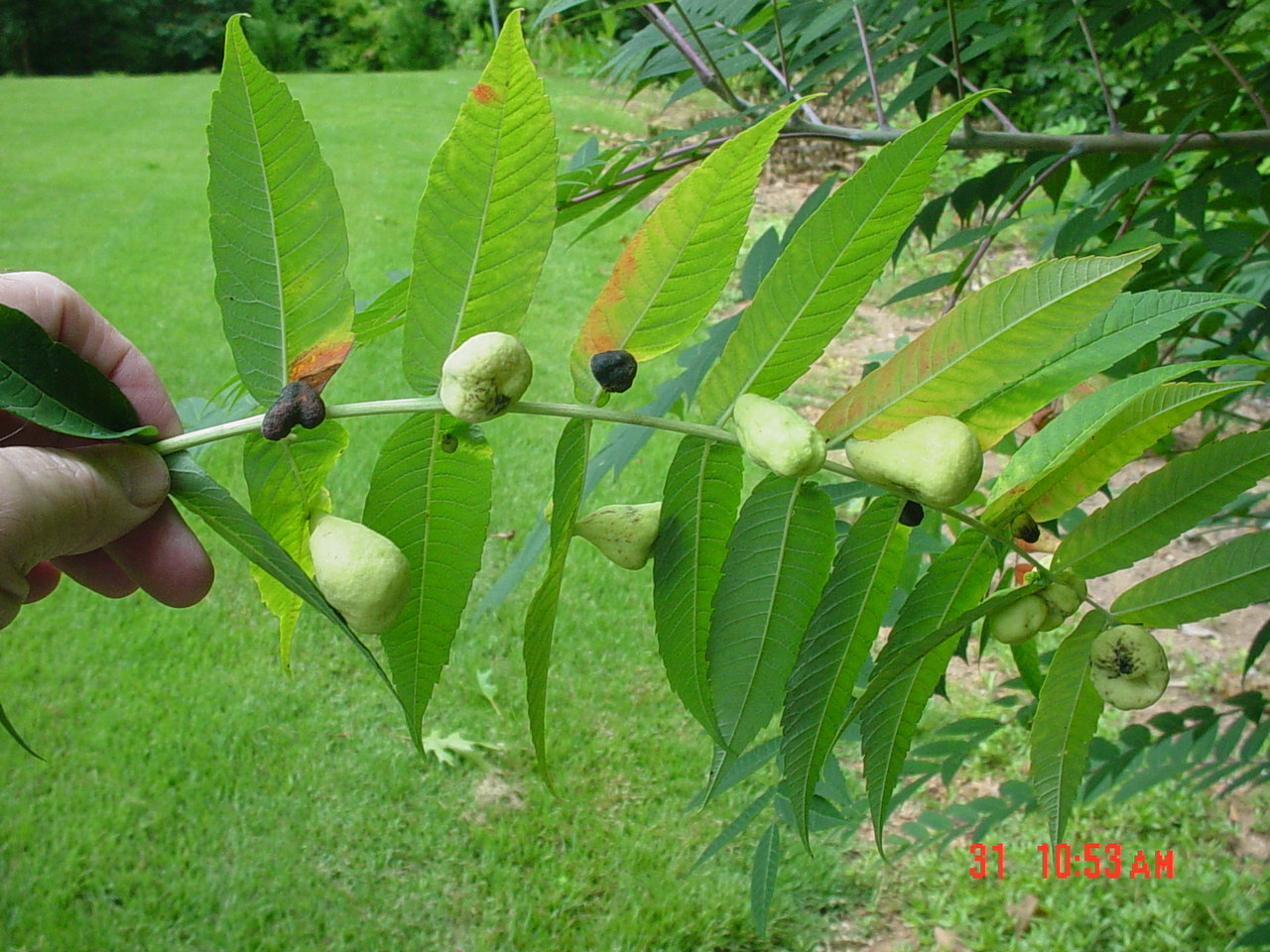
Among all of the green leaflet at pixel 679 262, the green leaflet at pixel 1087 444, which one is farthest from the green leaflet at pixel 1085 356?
the green leaflet at pixel 679 262

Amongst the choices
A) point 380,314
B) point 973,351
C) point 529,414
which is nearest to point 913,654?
point 973,351

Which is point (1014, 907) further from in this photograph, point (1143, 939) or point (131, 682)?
point (131, 682)

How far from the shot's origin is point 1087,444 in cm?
94

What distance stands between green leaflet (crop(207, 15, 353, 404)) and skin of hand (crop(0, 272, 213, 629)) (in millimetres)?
166

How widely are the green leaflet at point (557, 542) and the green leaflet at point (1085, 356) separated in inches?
14.8

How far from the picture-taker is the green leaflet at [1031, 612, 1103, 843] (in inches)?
38.9

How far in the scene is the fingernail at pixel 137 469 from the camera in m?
0.92

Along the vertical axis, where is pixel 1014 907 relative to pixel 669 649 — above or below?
below

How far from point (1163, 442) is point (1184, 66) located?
0.79 metres

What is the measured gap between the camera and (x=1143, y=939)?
117 inches

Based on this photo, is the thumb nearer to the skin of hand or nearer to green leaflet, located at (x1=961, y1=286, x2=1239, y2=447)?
A: the skin of hand

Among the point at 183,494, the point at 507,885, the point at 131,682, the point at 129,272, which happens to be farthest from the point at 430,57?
the point at 183,494
